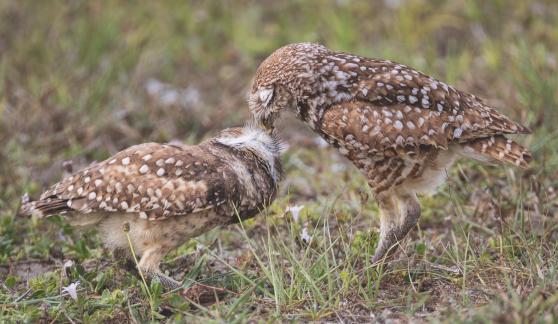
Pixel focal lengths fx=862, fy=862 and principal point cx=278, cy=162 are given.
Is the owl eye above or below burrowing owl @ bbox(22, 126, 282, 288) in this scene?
above

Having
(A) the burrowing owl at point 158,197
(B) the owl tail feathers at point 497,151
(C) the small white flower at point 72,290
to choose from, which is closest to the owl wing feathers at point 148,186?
(A) the burrowing owl at point 158,197

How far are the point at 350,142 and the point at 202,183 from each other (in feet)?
2.91

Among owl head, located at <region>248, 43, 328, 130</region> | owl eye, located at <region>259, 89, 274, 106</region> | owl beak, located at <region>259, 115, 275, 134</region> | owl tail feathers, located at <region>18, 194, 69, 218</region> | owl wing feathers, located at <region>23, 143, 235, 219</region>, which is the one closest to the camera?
owl wing feathers, located at <region>23, 143, 235, 219</region>

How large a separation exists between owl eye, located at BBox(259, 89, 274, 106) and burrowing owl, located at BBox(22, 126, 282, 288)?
391 millimetres

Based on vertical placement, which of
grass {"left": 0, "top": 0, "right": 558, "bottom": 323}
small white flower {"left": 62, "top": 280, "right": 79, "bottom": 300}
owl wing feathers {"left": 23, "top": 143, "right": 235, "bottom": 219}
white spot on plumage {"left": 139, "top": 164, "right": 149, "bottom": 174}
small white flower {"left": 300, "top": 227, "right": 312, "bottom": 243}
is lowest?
grass {"left": 0, "top": 0, "right": 558, "bottom": 323}

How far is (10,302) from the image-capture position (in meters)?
4.83

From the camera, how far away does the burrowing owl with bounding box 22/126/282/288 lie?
16.0 feet

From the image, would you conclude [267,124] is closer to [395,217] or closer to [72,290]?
[395,217]

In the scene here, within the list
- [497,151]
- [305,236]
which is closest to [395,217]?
[305,236]

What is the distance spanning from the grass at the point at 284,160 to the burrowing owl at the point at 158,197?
270 mm

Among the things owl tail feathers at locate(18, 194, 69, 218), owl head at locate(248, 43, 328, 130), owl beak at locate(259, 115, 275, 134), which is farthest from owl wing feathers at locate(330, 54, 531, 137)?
owl tail feathers at locate(18, 194, 69, 218)

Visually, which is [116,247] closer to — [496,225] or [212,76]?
[496,225]

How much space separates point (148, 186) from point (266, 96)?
946mm

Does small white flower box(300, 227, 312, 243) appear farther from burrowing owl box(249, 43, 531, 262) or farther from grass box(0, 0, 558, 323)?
burrowing owl box(249, 43, 531, 262)
